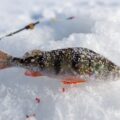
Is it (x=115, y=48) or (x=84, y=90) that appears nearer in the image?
(x=84, y=90)

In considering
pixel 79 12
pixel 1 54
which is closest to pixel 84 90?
pixel 1 54

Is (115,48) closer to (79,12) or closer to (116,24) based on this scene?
(116,24)

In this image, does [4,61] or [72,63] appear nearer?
[72,63]

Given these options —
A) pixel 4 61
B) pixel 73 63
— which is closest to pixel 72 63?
pixel 73 63

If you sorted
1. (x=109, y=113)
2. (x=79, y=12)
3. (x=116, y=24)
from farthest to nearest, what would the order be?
(x=79, y=12) < (x=116, y=24) < (x=109, y=113)

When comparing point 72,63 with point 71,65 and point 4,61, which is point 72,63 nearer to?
point 71,65

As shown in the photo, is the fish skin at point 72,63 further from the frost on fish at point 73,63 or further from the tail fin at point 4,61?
the tail fin at point 4,61

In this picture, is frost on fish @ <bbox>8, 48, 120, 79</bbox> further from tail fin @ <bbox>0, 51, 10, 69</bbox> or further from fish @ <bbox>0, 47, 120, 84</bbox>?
tail fin @ <bbox>0, 51, 10, 69</bbox>
